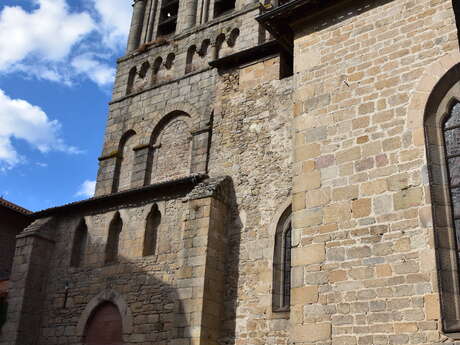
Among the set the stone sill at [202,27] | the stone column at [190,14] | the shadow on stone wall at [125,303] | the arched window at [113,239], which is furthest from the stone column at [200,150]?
the stone column at [190,14]

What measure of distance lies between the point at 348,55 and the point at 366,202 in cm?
260

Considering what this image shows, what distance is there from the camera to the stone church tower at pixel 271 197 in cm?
746

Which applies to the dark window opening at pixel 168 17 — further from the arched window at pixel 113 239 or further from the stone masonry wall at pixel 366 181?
the stone masonry wall at pixel 366 181

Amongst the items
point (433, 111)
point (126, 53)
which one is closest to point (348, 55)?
point (433, 111)

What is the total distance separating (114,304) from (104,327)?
0.57 metres

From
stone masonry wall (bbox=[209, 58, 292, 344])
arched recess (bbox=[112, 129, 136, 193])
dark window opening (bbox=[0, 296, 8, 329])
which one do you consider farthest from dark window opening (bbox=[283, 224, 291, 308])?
dark window opening (bbox=[0, 296, 8, 329])

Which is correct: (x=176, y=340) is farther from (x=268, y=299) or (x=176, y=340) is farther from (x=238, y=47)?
(x=238, y=47)

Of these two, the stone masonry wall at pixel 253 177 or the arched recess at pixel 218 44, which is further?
the arched recess at pixel 218 44

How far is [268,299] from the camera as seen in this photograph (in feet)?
35.9

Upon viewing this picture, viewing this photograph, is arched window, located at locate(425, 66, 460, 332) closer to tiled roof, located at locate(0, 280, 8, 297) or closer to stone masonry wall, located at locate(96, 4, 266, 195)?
stone masonry wall, located at locate(96, 4, 266, 195)

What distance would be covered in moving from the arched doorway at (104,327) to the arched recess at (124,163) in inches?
191

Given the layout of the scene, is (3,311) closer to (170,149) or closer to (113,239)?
(113,239)

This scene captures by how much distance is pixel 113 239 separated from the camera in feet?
47.7

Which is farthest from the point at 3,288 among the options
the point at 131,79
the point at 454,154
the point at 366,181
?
the point at 454,154
